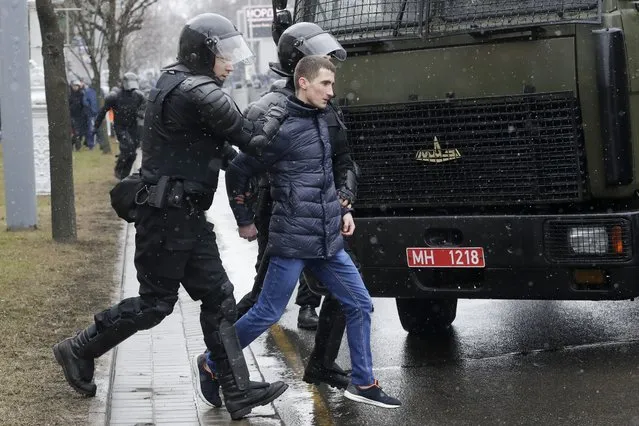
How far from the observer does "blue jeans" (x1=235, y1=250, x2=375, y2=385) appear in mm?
7082

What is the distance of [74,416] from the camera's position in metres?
6.86

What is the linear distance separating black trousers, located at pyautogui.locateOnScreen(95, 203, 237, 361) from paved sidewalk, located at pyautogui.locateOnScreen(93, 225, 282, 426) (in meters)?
0.37

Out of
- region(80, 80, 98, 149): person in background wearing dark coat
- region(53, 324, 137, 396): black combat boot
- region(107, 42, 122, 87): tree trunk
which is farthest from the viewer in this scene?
region(80, 80, 98, 149): person in background wearing dark coat

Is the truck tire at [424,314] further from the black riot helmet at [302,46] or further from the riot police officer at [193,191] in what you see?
the riot police officer at [193,191]

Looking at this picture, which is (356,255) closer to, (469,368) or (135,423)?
(469,368)

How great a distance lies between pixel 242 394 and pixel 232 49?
66.8 inches

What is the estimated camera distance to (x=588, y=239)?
24.9 feet

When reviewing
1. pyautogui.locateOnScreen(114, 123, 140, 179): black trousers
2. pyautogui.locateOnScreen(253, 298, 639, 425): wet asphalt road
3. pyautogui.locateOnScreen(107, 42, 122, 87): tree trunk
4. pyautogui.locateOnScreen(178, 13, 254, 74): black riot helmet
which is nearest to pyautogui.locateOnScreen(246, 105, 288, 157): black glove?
pyautogui.locateOnScreen(178, 13, 254, 74): black riot helmet

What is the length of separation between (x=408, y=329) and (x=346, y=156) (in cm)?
242

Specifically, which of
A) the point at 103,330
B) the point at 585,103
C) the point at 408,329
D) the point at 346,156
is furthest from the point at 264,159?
the point at 408,329

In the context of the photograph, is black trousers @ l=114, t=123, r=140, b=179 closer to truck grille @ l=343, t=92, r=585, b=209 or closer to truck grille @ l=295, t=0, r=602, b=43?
truck grille @ l=295, t=0, r=602, b=43

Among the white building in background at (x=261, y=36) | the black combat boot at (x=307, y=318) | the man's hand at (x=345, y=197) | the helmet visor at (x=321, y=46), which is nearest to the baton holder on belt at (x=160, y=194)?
the man's hand at (x=345, y=197)

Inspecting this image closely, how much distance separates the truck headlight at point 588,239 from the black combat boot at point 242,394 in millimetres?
1809

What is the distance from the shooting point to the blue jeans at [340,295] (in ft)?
23.2
